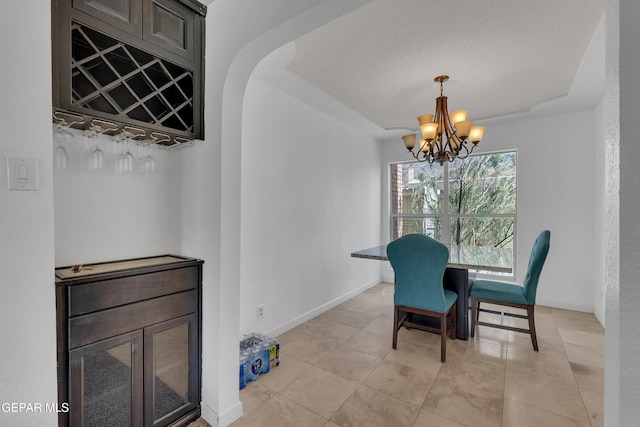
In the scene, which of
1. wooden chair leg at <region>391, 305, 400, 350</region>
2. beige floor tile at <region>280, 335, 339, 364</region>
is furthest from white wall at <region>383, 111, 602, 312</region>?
beige floor tile at <region>280, 335, 339, 364</region>

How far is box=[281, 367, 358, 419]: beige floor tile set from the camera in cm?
190

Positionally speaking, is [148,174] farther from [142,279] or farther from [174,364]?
[174,364]

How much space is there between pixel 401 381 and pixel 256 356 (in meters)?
1.10

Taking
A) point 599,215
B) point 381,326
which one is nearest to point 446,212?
point 599,215

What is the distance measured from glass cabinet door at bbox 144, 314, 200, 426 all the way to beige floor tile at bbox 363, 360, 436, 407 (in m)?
1.21

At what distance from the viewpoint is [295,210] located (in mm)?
3223

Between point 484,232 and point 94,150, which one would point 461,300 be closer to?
point 484,232

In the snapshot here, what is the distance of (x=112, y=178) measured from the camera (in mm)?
1698

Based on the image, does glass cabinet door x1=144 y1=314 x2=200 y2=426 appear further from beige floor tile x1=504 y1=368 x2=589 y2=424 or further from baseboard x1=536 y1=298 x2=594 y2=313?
baseboard x1=536 y1=298 x2=594 y2=313

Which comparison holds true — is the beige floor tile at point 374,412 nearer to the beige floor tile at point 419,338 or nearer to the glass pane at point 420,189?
the beige floor tile at point 419,338

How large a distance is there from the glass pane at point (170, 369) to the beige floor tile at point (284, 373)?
24.9 inches

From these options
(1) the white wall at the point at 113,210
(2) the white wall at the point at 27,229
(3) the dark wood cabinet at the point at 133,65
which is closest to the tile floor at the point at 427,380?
(2) the white wall at the point at 27,229

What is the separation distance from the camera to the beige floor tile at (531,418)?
5.71 ft

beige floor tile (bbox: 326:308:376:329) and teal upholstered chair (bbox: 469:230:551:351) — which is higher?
teal upholstered chair (bbox: 469:230:551:351)
